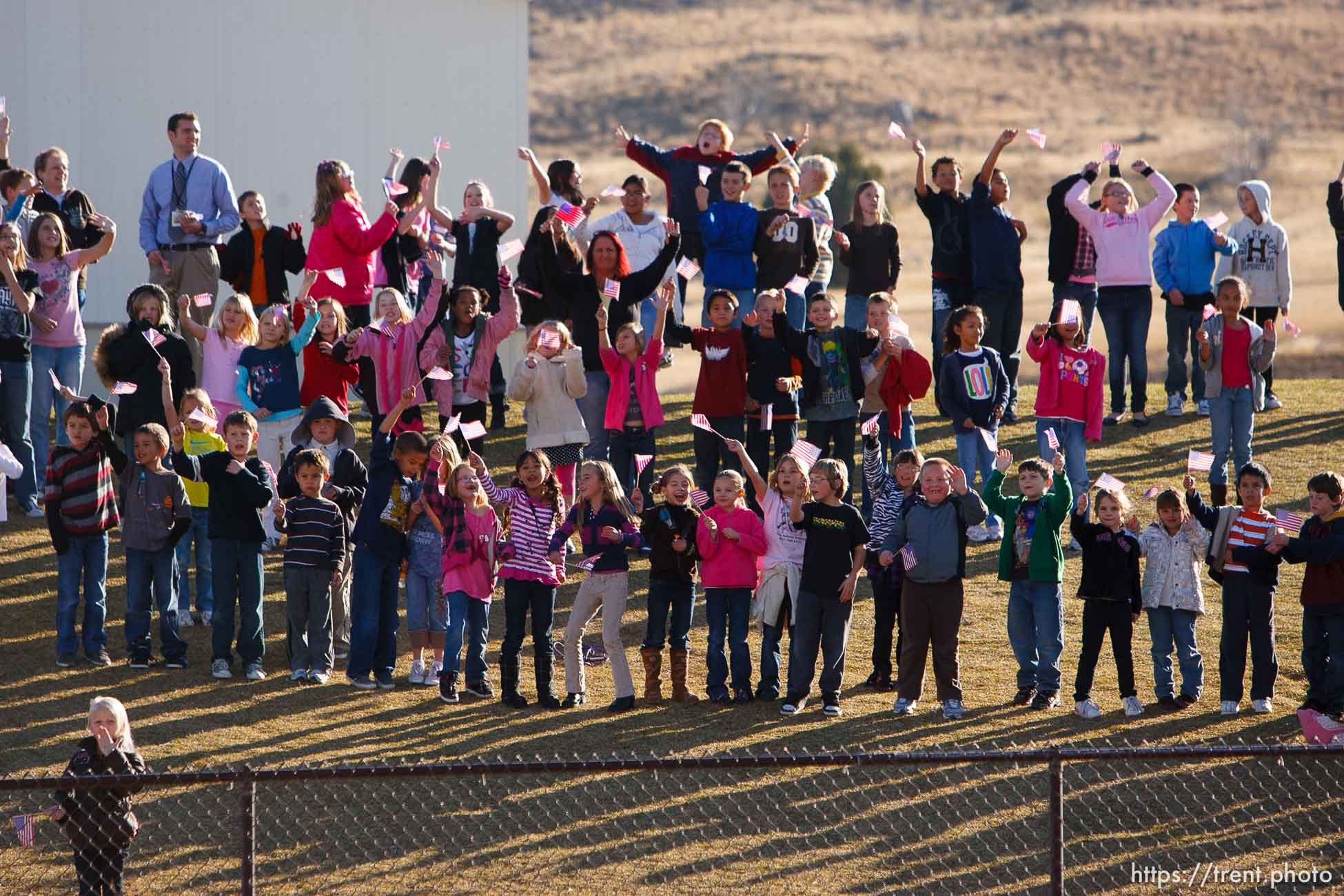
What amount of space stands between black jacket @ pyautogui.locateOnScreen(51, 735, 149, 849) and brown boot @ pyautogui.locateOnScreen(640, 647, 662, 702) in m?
3.67

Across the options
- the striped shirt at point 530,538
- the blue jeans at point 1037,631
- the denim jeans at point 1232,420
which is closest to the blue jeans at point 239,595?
the striped shirt at point 530,538

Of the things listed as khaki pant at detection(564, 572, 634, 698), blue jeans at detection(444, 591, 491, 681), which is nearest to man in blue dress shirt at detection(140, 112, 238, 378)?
blue jeans at detection(444, 591, 491, 681)

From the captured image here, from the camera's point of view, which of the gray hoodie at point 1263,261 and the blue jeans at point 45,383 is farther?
the gray hoodie at point 1263,261

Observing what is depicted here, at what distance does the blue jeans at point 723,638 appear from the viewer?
1064 centimetres

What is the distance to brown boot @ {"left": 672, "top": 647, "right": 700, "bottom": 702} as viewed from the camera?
34.8 feet

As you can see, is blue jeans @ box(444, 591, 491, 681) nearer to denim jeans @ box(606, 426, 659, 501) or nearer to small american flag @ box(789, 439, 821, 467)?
small american flag @ box(789, 439, 821, 467)

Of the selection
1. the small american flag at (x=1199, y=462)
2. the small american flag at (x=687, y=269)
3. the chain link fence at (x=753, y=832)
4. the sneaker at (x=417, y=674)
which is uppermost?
the small american flag at (x=687, y=269)

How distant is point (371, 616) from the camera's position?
35.8 ft

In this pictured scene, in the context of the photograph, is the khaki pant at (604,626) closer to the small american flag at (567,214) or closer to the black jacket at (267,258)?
the small american flag at (567,214)

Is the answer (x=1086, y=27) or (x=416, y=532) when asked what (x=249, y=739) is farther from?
(x=1086, y=27)

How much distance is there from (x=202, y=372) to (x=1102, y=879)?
317 inches

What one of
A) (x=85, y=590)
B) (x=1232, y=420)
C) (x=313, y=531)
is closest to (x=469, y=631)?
(x=313, y=531)

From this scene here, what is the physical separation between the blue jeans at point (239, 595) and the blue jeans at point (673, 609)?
2404 millimetres

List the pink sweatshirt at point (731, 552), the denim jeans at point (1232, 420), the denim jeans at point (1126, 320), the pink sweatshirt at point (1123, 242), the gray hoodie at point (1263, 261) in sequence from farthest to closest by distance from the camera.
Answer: the gray hoodie at point (1263, 261), the denim jeans at point (1126, 320), the pink sweatshirt at point (1123, 242), the denim jeans at point (1232, 420), the pink sweatshirt at point (731, 552)
